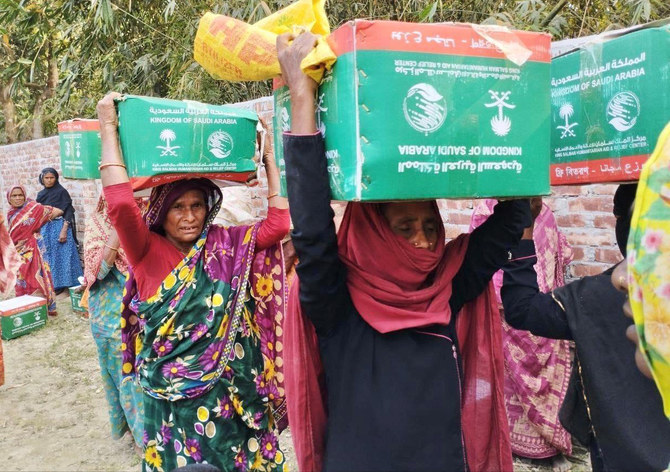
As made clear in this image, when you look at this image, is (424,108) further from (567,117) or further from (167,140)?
(167,140)

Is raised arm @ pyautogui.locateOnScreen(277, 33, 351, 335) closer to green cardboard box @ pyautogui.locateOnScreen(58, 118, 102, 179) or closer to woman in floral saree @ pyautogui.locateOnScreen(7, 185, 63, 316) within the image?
green cardboard box @ pyautogui.locateOnScreen(58, 118, 102, 179)

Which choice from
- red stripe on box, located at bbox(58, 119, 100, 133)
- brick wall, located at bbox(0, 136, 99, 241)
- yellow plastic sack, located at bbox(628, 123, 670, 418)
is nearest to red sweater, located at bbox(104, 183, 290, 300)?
yellow plastic sack, located at bbox(628, 123, 670, 418)

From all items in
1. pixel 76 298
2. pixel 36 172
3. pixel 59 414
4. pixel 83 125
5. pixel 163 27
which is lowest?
pixel 59 414

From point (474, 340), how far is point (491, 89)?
812mm

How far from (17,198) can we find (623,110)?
8.05 meters

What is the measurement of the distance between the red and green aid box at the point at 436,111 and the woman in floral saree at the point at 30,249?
7431 millimetres

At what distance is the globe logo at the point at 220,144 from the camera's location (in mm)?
2334

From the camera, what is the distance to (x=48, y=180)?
8.66 m

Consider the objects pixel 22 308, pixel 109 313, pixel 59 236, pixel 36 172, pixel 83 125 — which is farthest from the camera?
pixel 36 172

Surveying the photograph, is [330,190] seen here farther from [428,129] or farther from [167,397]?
[167,397]

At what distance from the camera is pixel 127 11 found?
7320 mm

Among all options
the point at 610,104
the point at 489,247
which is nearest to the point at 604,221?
the point at 489,247

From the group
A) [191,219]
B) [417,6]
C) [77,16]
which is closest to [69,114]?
[77,16]

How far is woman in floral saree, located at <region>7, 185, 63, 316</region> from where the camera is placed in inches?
301
